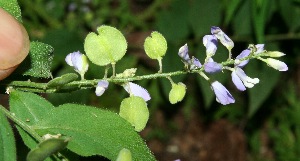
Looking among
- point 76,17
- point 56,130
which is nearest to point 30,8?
point 76,17

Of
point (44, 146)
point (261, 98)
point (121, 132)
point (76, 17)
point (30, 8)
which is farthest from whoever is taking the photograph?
point (76, 17)

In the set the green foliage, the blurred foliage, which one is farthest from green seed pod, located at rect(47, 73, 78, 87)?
the blurred foliage

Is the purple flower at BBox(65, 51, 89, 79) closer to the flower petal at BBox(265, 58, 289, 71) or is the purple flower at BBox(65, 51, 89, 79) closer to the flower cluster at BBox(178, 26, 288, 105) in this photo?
the flower cluster at BBox(178, 26, 288, 105)

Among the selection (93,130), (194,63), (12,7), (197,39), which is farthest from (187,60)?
(197,39)

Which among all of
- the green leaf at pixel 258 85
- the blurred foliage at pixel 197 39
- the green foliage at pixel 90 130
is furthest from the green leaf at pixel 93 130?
the green leaf at pixel 258 85

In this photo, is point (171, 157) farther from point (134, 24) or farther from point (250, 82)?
point (250, 82)

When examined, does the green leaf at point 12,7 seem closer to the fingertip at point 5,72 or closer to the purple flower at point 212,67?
the fingertip at point 5,72
